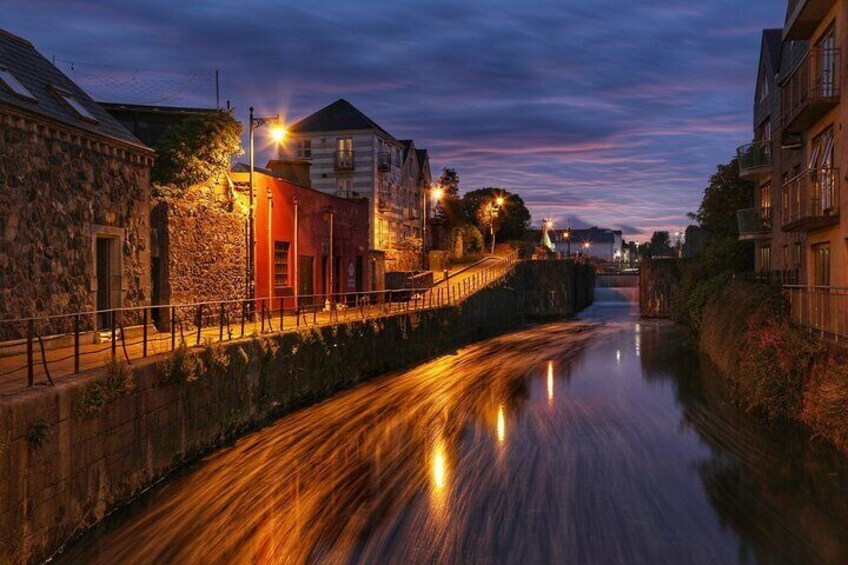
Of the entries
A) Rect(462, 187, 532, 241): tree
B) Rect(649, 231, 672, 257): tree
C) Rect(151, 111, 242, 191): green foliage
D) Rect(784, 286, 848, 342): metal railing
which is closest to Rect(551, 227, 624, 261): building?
Rect(649, 231, 672, 257): tree

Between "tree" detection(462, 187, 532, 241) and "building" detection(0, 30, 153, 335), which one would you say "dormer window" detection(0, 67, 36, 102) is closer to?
"building" detection(0, 30, 153, 335)

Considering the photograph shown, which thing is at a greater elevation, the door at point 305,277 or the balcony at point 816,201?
the balcony at point 816,201

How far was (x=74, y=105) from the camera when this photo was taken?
1684 centimetres

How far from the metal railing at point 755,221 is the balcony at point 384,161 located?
25.1 m

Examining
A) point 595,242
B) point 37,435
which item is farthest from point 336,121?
point 595,242

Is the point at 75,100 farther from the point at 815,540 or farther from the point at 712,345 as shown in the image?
the point at 712,345

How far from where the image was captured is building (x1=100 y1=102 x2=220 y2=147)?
26.6 meters

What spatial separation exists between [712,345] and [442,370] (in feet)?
34.7

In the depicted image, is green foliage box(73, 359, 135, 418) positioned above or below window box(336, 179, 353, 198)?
below

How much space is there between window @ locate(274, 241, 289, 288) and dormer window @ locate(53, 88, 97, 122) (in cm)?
1073

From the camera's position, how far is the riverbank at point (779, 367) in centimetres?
1328

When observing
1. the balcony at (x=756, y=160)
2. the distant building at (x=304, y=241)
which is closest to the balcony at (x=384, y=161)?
the distant building at (x=304, y=241)

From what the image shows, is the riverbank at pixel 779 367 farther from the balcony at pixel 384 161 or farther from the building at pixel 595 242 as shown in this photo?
the building at pixel 595 242

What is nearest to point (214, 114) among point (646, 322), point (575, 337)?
point (575, 337)
